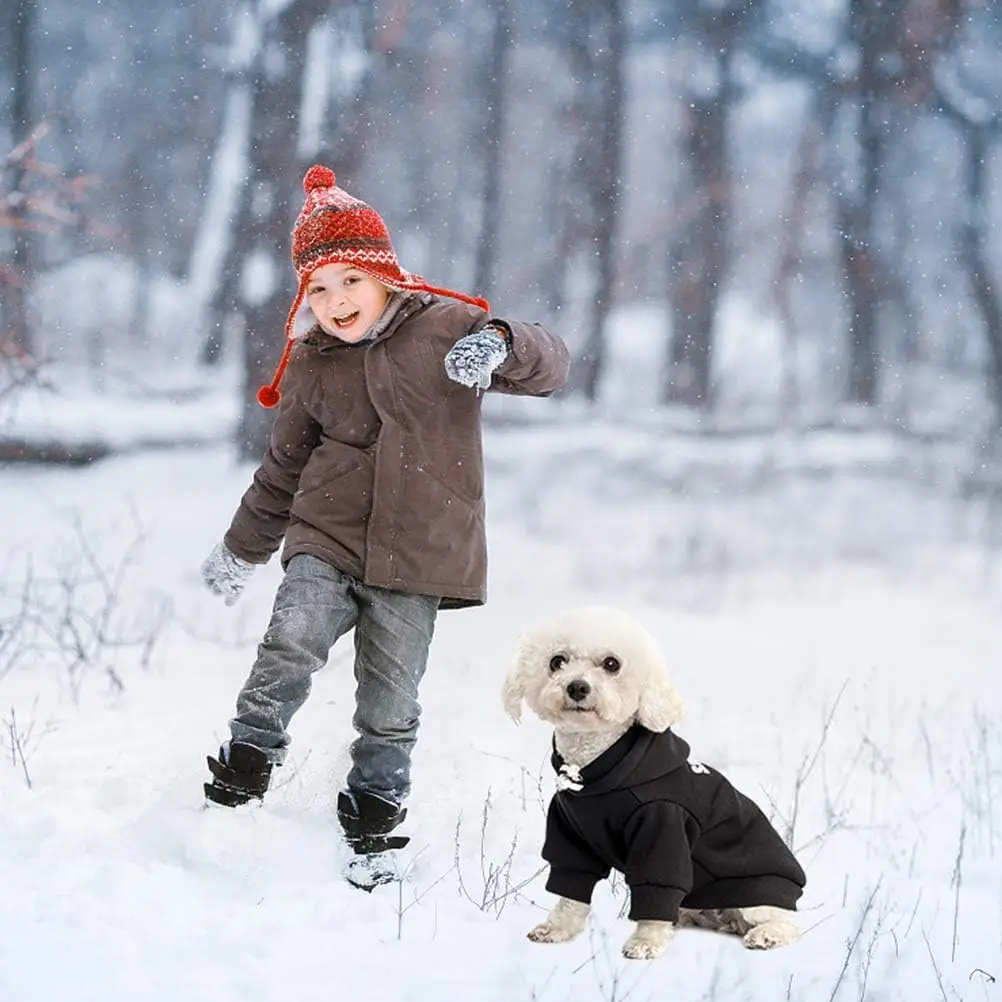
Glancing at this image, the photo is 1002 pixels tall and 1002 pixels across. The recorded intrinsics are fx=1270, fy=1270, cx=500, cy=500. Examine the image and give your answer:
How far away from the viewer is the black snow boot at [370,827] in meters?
3.12

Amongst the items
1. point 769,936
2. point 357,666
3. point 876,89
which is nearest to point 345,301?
point 357,666

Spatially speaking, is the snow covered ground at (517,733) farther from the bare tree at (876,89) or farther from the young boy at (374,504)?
the bare tree at (876,89)

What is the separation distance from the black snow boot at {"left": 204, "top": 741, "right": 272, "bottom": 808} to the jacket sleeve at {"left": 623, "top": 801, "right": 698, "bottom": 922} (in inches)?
43.6

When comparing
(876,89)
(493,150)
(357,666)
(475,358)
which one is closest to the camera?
(475,358)

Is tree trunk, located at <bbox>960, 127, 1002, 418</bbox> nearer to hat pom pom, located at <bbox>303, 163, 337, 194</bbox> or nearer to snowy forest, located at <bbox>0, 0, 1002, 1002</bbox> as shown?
snowy forest, located at <bbox>0, 0, 1002, 1002</bbox>

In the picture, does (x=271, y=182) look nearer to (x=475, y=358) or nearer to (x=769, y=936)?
(x=475, y=358)

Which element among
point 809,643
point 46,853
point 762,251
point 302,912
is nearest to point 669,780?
point 302,912

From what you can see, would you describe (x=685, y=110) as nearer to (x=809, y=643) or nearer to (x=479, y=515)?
(x=809, y=643)

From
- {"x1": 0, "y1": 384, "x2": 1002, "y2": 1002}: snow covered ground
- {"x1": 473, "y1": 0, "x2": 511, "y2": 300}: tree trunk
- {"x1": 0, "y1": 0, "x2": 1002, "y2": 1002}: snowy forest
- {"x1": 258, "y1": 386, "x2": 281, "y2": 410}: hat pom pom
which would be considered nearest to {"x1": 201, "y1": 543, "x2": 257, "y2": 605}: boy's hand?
{"x1": 258, "y1": 386, "x2": 281, "y2": 410}: hat pom pom

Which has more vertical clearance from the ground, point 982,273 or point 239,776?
point 982,273

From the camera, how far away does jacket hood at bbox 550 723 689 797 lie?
2525 mm

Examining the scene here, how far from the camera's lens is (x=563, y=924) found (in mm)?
2561

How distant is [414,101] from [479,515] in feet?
19.6

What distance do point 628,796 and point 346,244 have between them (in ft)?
5.46
